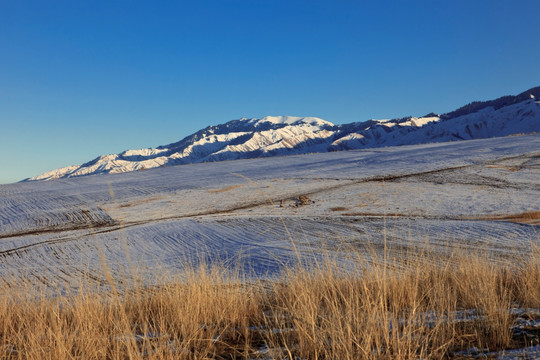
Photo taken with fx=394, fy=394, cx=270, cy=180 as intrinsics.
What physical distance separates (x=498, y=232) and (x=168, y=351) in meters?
7.02

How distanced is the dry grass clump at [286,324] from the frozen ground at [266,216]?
0.90 meters

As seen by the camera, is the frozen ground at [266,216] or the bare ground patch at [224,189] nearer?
the frozen ground at [266,216]

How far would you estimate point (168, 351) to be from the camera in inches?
105

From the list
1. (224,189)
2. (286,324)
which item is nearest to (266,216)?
(224,189)

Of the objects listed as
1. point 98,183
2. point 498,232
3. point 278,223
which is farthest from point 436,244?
point 98,183

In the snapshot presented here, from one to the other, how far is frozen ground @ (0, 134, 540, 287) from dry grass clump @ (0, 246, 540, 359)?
901mm

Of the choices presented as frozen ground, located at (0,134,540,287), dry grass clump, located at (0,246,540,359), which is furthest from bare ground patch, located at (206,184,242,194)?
dry grass clump, located at (0,246,540,359)

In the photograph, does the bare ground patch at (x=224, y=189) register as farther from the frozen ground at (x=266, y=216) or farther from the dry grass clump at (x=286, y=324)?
the dry grass clump at (x=286, y=324)

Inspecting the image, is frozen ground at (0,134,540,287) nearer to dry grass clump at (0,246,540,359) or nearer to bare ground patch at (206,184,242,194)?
bare ground patch at (206,184,242,194)

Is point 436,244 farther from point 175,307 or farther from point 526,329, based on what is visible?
point 175,307

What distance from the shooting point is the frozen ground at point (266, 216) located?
6.73 m

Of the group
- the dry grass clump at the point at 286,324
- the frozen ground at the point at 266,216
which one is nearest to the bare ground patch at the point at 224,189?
A: the frozen ground at the point at 266,216

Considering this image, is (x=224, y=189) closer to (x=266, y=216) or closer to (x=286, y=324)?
(x=266, y=216)

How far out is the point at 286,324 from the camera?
331cm
